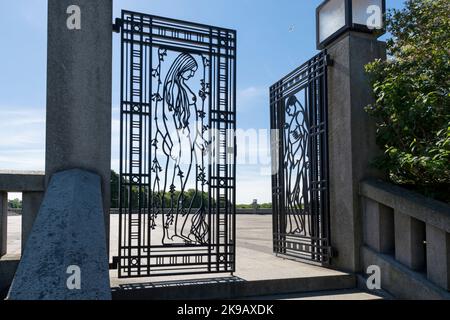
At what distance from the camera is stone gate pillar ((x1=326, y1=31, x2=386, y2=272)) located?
5.63m

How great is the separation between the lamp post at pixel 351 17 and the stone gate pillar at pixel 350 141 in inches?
4.9

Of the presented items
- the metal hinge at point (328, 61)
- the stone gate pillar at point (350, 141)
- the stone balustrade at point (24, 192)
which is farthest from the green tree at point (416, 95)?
the stone balustrade at point (24, 192)

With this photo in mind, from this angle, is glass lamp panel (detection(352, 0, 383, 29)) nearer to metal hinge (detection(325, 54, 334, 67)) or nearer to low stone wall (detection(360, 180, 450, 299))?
metal hinge (detection(325, 54, 334, 67))

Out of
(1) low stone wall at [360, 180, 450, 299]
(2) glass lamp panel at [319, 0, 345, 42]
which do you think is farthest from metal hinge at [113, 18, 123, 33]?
(1) low stone wall at [360, 180, 450, 299]

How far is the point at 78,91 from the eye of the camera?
14.1ft

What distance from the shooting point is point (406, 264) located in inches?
190

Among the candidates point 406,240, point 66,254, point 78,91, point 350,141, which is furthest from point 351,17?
point 66,254

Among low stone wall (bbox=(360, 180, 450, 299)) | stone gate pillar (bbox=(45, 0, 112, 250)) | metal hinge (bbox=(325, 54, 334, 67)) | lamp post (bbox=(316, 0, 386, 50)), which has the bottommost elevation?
low stone wall (bbox=(360, 180, 450, 299))

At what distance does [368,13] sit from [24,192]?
550 centimetres

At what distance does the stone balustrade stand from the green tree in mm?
4164

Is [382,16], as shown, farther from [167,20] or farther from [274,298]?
[274,298]

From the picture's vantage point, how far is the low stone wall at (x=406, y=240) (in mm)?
4248

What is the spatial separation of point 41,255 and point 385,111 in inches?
180

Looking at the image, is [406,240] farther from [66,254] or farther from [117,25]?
[117,25]
